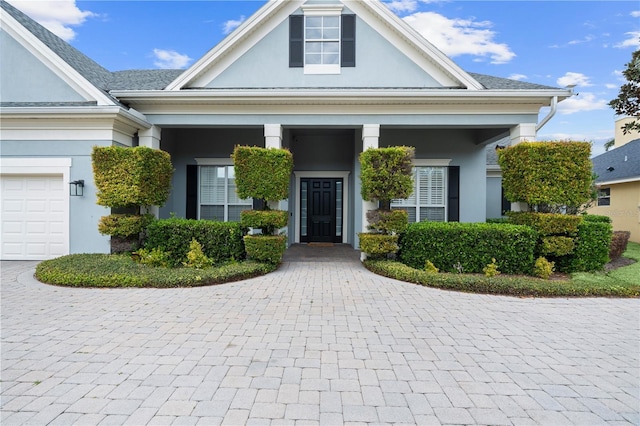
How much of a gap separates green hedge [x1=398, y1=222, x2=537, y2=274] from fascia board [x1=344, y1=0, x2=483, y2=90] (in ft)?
13.4

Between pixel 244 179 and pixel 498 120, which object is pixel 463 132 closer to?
pixel 498 120

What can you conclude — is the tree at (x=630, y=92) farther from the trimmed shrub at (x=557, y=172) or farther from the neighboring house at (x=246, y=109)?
the trimmed shrub at (x=557, y=172)

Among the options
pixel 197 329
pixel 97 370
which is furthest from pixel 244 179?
pixel 97 370

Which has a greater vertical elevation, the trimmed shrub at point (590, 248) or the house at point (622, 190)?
the house at point (622, 190)

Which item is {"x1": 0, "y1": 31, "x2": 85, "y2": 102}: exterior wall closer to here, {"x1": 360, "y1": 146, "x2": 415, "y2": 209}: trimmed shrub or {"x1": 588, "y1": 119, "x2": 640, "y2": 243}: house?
{"x1": 360, "y1": 146, "x2": 415, "y2": 209}: trimmed shrub

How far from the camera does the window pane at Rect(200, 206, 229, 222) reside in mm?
10406

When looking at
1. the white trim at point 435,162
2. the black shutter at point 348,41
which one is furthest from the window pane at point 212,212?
the white trim at point 435,162

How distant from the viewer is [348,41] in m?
8.89

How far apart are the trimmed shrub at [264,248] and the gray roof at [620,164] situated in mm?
13673

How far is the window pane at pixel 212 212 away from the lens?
1041cm

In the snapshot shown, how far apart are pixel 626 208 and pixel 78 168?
20544 millimetres

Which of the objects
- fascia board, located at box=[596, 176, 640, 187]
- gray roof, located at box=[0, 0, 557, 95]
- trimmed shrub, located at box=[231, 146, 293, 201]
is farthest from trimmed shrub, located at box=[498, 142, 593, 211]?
fascia board, located at box=[596, 176, 640, 187]

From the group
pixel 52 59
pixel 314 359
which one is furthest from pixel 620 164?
pixel 52 59

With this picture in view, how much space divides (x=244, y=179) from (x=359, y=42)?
17.2ft
